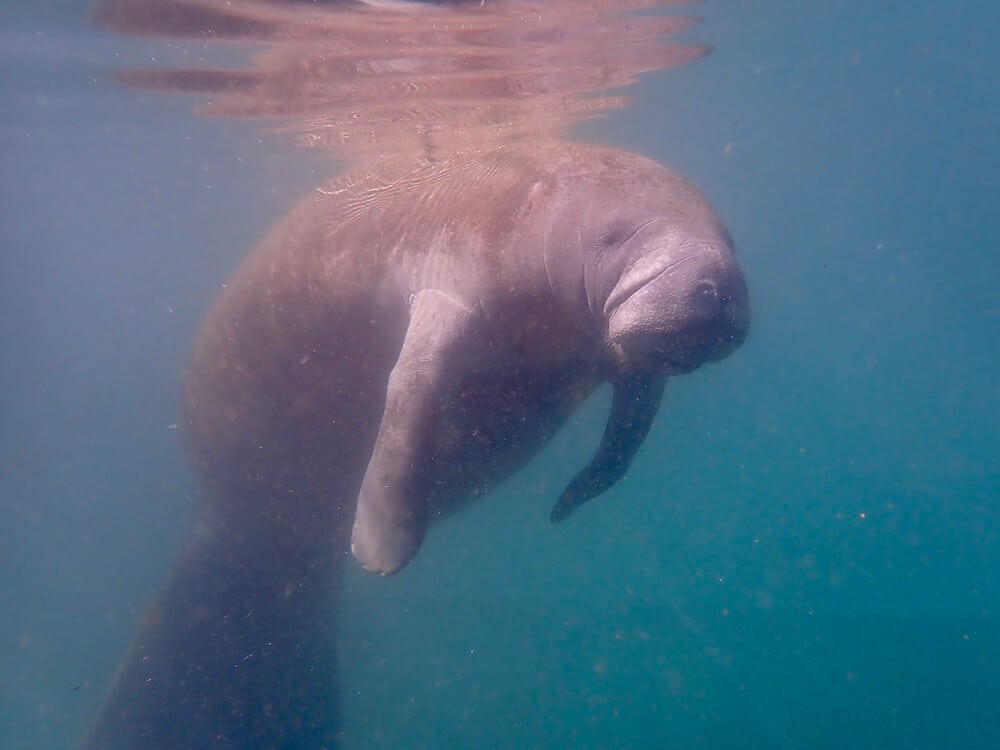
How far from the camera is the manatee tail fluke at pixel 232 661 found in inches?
246

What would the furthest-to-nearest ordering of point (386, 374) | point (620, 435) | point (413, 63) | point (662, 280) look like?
point (413, 63) → point (620, 435) → point (386, 374) → point (662, 280)

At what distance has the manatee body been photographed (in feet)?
11.7

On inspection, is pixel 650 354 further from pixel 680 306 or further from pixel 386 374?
pixel 386 374

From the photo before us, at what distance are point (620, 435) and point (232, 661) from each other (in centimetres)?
422

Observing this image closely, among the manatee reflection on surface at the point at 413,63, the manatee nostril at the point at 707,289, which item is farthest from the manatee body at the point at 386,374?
the manatee reflection on surface at the point at 413,63

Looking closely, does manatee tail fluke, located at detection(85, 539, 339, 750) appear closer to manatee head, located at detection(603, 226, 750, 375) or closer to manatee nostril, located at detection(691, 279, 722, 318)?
manatee head, located at detection(603, 226, 750, 375)

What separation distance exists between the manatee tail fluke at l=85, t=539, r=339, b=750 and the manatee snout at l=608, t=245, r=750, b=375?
4.25 m

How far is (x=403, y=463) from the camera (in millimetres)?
3572

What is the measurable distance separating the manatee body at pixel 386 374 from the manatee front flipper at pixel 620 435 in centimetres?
2

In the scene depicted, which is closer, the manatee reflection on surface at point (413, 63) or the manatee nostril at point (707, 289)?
the manatee nostril at point (707, 289)

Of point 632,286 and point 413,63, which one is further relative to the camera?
point 413,63

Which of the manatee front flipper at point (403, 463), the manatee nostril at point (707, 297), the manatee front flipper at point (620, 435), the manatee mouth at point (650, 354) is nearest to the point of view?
the manatee nostril at point (707, 297)

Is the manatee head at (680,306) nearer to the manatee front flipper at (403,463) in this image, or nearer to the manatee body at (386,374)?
the manatee body at (386,374)

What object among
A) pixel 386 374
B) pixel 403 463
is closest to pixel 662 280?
pixel 403 463
